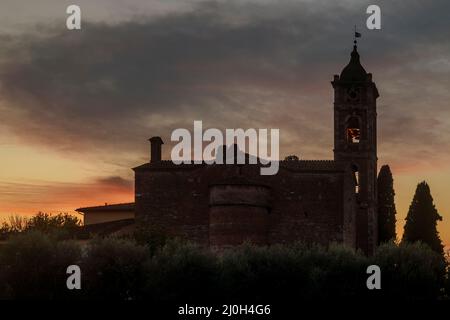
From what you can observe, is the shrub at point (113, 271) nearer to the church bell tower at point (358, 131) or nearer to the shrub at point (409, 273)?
the shrub at point (409, 273)

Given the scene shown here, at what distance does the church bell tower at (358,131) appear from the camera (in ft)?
199

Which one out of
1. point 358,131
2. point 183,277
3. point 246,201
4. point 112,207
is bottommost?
point 183,277

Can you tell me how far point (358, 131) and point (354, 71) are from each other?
3486 millimetres

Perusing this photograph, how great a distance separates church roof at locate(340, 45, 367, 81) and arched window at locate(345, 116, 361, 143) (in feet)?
7.53

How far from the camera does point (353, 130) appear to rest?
61375 millimetres

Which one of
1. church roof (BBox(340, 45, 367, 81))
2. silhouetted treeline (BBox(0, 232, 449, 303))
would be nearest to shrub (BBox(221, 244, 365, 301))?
silhouetted treeline (BBox(0, 232, 449, 303))

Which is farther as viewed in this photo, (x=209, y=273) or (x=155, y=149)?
(x=155, y=149)

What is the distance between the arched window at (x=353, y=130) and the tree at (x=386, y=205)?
4.69m

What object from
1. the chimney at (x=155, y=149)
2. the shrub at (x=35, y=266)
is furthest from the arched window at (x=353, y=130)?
the shrub at (x=35, y=266)

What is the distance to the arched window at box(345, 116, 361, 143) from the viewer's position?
61062 mm

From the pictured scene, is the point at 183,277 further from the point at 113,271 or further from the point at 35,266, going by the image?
the point at 35,266

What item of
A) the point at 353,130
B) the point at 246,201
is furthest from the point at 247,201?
the point at 353,130

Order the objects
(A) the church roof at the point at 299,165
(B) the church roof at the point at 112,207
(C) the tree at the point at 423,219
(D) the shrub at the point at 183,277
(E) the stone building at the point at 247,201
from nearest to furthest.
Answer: (D) the shrub at the point at 183,277 → (E) the stone building at the point at 247,201 → (A) the church roof at the point at 299,165 → (C) the tree at the point at 423,219 → (B) the church roof at the point at 112,207

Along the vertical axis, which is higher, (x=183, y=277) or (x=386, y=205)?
(x=386, y=205)
